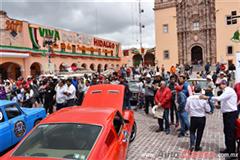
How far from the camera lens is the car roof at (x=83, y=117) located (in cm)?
Result: 424

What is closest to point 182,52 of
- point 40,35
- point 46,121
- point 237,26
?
point 237,26

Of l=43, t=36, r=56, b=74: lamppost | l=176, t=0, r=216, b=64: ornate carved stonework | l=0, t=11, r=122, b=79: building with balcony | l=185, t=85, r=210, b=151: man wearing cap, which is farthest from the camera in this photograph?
l=176, t=0, r=216, b=64: ornate carved stonework

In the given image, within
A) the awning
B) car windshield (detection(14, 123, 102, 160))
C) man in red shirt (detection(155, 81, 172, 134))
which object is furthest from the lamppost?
car windshield (detection(14, 123, 102, 160))

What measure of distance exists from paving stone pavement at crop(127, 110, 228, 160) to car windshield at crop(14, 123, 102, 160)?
258cm

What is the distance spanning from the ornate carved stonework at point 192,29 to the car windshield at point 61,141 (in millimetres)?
37983

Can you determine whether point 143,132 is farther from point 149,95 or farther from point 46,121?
point 46,121

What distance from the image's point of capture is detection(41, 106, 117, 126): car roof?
4.24 metres

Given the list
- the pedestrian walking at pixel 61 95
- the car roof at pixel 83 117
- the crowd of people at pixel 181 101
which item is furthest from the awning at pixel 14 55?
the car roof at pixel 83 117

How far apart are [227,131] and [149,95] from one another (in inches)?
213

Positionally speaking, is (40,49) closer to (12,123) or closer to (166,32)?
(166,32)

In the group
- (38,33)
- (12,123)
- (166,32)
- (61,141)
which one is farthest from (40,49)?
(61,141)

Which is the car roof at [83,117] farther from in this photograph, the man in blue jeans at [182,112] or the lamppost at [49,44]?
the lamppost at [49,44]

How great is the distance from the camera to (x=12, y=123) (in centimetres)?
657

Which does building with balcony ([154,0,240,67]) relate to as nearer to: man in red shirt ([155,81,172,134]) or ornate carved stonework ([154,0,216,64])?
ornate carved stonework ([154,0,216,64])
